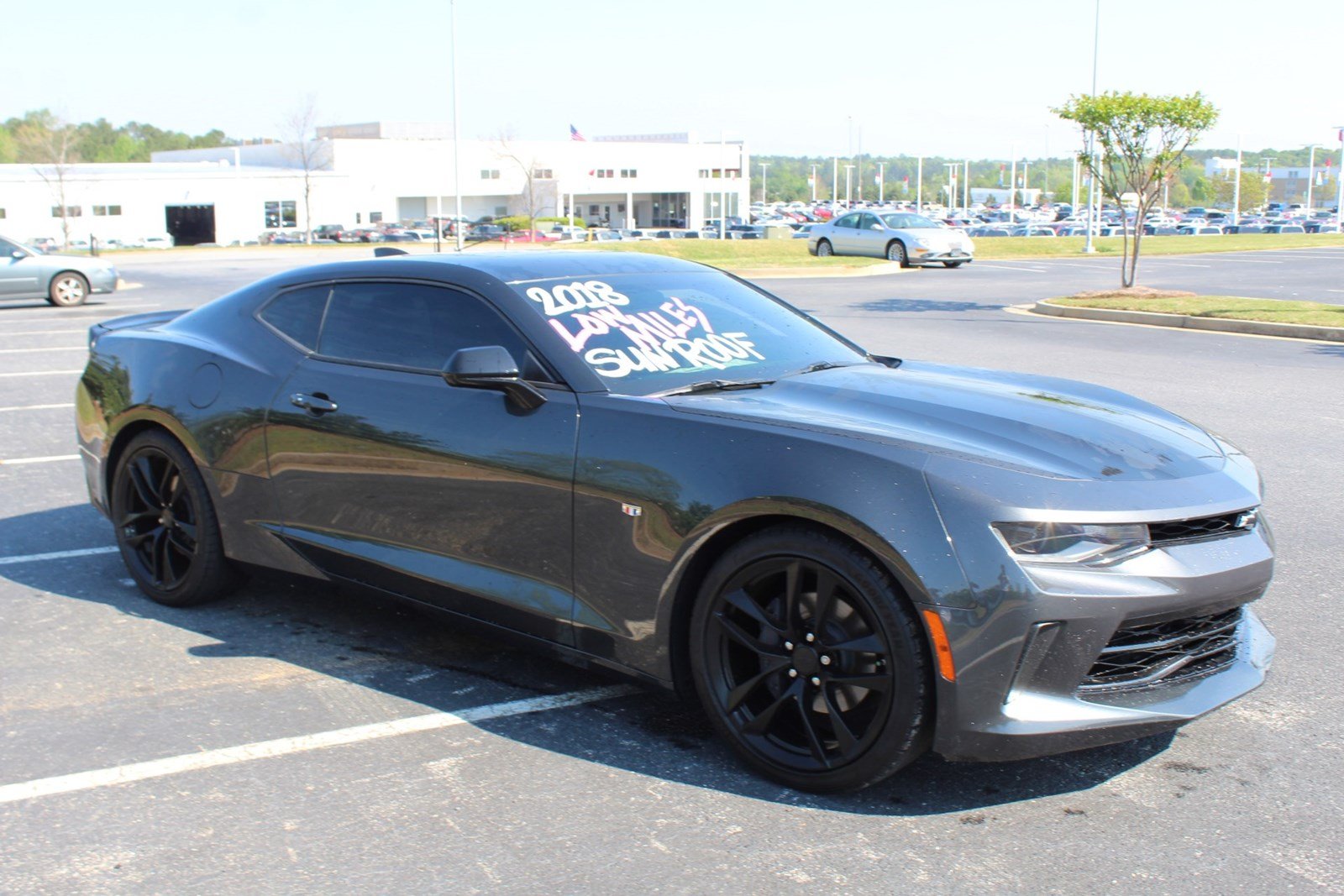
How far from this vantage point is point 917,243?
32938mm

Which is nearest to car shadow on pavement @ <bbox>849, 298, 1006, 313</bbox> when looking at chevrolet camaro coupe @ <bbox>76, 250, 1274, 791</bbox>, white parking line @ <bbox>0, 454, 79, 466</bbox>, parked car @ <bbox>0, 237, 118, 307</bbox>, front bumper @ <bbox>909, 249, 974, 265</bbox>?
front bumper @ <bbox>909, 249, 974, 265</bbox>

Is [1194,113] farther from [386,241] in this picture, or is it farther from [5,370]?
[386,241]

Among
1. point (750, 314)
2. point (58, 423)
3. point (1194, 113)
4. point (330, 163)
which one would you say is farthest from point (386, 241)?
point (750, 314)

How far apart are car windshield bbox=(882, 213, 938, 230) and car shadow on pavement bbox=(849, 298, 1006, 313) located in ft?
35.7

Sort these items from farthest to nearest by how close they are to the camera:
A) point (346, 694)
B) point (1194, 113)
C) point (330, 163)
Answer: point (330, 163) < point (1194, 113) < point (346, 694)

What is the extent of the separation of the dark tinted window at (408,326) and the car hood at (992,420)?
828 mm

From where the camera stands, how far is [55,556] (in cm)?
622

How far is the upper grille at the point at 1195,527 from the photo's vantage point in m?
3.38

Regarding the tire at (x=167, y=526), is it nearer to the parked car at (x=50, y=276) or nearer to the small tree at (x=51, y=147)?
the parked car at (x=50, y=276)

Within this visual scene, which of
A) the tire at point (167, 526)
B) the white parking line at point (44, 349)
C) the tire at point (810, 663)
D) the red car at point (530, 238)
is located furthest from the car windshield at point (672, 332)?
the red car at point (530, 238)

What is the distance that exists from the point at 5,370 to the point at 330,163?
3150 inches

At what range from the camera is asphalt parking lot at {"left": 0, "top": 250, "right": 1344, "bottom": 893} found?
315 cm

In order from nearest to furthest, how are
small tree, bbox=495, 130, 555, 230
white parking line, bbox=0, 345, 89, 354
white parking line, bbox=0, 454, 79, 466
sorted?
white parking line, bbox=0, 454, 79, 466
white parking line, bbox=0, 345, 89, 354
small tree, bbox=495, 130, 555, 230

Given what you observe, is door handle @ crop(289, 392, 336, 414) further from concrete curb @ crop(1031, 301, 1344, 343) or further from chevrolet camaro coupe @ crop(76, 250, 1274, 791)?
concrete curb @ crop(1031, 301, 1344, 343)
